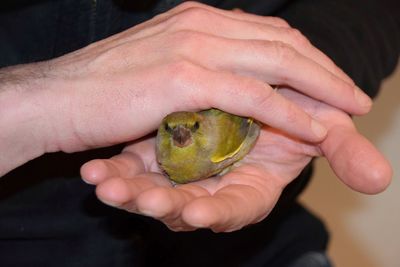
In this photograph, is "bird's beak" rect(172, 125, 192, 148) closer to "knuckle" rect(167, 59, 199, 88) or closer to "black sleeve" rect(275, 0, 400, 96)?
"knuckle" rect(167, 59, 199, 88)

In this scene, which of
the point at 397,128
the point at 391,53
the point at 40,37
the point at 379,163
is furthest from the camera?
the point at 397,128

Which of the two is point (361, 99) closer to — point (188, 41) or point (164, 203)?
point (188, 41)

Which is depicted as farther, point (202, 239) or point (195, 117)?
point (202, 239)

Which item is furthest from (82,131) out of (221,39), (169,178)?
(221,39)

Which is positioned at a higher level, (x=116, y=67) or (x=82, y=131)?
(x=116, y=67)

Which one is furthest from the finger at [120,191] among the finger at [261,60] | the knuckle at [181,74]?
the finger at [261,60]

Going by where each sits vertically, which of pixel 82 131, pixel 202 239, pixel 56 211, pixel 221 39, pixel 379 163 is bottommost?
pixel 202 239

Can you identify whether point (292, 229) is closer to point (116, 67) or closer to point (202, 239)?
point (202, 239)
